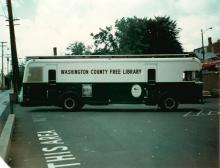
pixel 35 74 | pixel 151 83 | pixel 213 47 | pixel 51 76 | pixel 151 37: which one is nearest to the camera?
pixel 151 83

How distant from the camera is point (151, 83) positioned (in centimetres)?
2383

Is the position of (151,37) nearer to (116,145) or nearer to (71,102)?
(71,102)

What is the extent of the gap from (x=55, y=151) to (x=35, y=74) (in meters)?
14.4

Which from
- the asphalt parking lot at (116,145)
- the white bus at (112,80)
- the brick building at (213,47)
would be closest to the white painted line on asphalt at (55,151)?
the asphalt parking lot at (116,145)

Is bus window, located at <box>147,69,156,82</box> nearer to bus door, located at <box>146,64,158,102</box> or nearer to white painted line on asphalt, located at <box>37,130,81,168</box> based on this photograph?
bus door, located at <box>146,64,158,102</box>

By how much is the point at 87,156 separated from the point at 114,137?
3.18m

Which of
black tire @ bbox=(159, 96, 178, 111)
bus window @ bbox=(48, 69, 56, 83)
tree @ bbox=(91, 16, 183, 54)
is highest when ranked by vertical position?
tree @ bbox=(91, 16, 183, 54)

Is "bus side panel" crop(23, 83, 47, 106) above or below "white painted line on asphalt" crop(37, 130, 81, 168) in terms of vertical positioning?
above

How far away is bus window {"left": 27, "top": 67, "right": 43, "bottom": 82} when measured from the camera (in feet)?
79.7

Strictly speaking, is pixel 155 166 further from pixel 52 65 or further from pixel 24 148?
pixel 52 65

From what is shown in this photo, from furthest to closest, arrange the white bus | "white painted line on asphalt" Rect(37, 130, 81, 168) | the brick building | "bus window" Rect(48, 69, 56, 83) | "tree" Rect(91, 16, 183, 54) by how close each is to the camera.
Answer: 1. the brick building
2. "tree" Rect(91, 16, 183, 54)
3. "bus window" Rect(48, 69, 56, 83)
4. the white bus
5. "white painted line on asphalt" Rect(37, 130, 81, 168)

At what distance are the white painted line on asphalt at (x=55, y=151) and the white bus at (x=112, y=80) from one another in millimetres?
10550

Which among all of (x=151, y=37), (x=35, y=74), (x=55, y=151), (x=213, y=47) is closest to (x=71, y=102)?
(x=35, y=74)

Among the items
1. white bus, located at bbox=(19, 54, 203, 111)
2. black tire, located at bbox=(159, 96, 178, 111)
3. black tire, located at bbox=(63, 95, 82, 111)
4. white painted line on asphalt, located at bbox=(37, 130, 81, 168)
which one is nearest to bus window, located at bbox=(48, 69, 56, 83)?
white bus, located at bbox=(19, 54, 203, 111)
